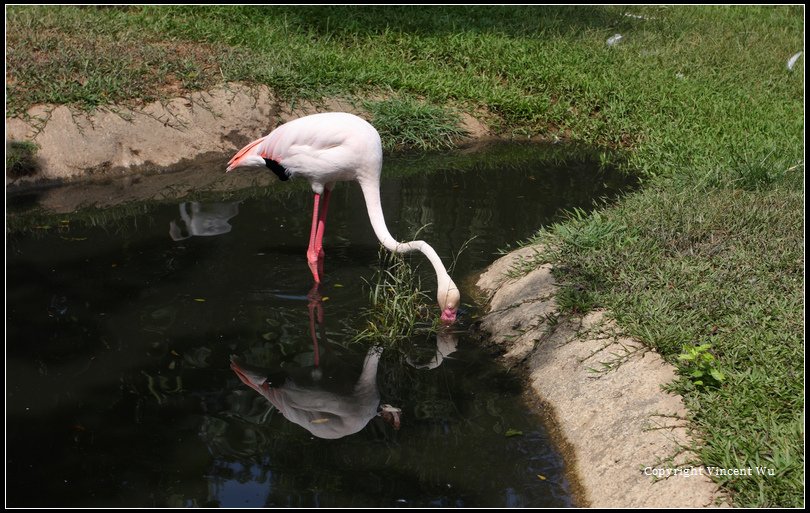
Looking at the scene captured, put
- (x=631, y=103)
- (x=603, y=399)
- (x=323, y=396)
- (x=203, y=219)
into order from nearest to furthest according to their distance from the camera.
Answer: (x=603, y=399) → (x=323, y=396) → (x=203, y=219) → (x=631, y=103)

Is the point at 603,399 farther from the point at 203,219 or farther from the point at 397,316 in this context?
the point at 203,219

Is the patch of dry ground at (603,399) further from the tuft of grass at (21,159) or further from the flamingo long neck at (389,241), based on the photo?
the tuft of grass at (21,159)

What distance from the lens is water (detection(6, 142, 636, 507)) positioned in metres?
3.94

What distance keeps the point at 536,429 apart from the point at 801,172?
12.9 feet

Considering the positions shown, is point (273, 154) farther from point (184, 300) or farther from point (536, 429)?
point (536, 429)

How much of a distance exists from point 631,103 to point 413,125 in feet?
7.82

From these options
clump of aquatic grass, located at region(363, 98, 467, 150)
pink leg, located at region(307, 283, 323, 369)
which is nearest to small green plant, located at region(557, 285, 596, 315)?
pink leg, located at region(307, 283, 323, 369)

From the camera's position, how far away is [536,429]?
437cm

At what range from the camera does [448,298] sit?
513 cm

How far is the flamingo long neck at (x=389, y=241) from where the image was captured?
17.1ft

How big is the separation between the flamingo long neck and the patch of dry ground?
488 millimetres

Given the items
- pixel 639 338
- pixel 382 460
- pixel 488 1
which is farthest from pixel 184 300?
pixel 488 1

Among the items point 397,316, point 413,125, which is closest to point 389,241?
point 397,316

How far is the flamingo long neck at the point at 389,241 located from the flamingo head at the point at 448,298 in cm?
4
